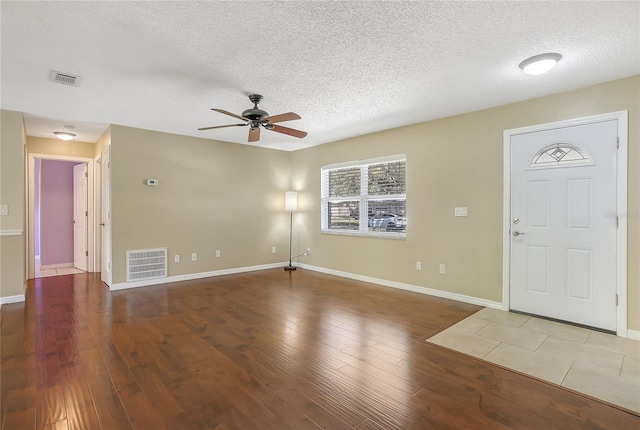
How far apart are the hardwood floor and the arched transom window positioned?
73.5 inches

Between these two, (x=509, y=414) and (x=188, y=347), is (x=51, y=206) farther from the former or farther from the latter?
(x=509, y=414)

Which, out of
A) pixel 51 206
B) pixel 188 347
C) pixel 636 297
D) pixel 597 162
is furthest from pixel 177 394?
pixel 51 206

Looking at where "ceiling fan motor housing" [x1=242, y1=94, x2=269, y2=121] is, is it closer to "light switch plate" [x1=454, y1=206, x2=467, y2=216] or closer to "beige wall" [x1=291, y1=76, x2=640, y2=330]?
"beige wall" [x1=291, y1=76, x2=640, y2=330]

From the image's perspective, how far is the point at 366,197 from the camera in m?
5.35

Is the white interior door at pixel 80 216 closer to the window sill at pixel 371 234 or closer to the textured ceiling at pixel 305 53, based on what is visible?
the textured ceiling at pixel 305 53

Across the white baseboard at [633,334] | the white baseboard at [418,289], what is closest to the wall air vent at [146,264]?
the white baseboard at [418,289]

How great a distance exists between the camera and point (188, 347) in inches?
107

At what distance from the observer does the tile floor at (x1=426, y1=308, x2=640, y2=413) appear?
2.12m

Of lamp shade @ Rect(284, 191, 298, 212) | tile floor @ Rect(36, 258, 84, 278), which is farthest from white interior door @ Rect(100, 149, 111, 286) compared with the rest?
lamp shade @ Rect(284, 191, 298, 212)

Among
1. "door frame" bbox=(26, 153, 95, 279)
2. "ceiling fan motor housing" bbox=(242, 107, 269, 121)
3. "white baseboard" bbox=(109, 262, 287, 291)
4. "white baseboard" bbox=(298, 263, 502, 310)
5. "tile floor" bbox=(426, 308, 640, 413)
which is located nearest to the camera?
"tile floor" bbox=(426, 308, 640, 413)

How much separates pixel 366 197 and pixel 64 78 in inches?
165

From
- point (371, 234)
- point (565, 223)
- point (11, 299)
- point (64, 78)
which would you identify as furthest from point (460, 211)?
point (11, 299)

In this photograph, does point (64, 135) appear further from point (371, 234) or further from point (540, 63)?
point (540, 63)

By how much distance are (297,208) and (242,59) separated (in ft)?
13.4
